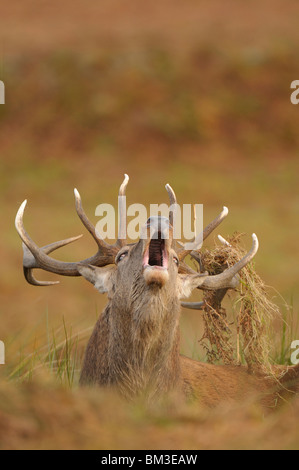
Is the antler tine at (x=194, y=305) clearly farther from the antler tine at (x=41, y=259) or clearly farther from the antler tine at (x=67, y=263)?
the antler tine at (x=41, y=259)

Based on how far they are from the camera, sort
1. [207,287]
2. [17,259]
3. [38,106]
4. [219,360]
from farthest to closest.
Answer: [38,106] → [17,259] → [219,360] → [207,287]

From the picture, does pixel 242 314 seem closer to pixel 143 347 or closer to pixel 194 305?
pixel 194 305

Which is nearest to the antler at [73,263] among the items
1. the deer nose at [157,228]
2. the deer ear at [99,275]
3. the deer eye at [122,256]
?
the deer ear at [99,275]

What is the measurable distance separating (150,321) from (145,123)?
29101 mm

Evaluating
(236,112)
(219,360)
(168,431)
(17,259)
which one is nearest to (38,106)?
(236,112)

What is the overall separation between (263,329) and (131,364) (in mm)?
1219

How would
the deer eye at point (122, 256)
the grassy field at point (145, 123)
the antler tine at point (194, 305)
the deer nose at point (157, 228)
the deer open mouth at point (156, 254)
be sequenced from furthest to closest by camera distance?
the grassy field at point (145, 123)
the antler tine at point (194, 305)
the deer eye at point (122, 256)
the deer open mouth at point (156, 254)
the deer nose at point (157, 228)

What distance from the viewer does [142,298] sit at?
249 inches

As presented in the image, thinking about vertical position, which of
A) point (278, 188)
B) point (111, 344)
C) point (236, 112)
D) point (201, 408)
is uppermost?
point (236, 112)

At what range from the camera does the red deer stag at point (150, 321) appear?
20.7ft

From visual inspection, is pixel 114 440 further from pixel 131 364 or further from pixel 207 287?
pixel 207 287

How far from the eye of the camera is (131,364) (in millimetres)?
6516

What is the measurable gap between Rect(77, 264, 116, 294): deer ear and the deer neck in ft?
0.62

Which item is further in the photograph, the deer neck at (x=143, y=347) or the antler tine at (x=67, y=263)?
the antler tine at (x=67, y=263)
